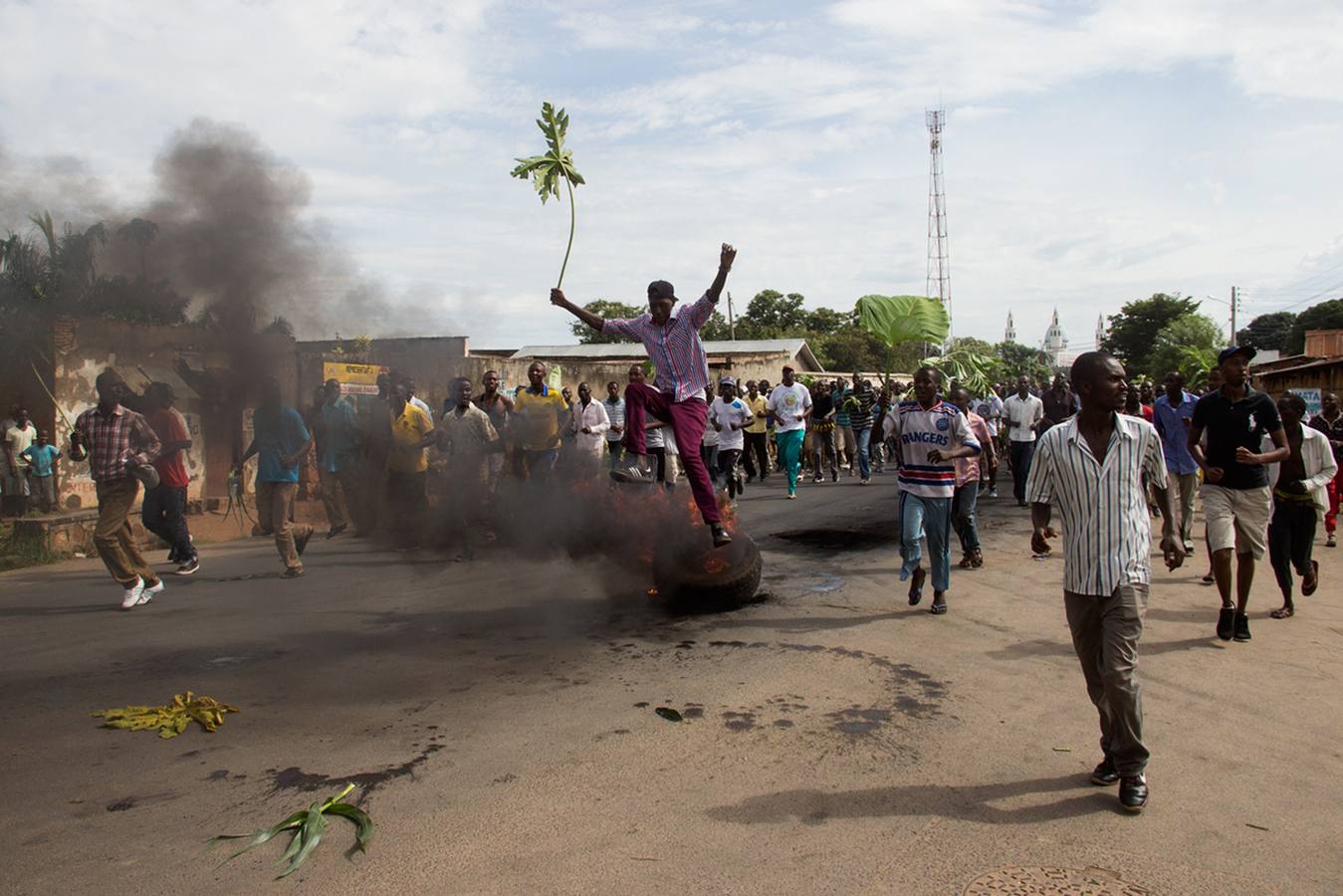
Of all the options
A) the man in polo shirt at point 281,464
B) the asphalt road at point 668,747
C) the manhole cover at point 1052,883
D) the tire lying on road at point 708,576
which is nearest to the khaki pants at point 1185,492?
the asphalt road at point 668,747

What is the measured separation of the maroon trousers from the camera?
6.41m

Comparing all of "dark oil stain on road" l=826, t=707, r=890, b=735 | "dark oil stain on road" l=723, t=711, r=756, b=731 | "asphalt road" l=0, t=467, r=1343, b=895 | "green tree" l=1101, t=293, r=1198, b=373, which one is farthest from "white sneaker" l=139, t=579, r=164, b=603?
"green tree" l=1101, t=293, r=1198, b=373

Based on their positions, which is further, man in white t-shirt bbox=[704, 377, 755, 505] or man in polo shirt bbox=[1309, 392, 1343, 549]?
man in white t-shirt bbox=[704, 377, 755, 505]

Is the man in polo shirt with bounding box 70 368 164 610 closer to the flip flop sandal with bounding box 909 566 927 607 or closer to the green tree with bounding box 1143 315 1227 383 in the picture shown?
the flip flop sandal with bounding box 909 566 927 607

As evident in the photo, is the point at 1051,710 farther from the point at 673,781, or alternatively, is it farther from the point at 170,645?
the point at 170,645

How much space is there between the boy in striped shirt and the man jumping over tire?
143 centimetres

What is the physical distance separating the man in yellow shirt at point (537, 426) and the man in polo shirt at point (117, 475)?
3818 millimetres

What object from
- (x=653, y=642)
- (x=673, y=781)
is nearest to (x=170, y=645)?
(x=653, y=642)

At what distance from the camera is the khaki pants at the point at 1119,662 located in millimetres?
3555

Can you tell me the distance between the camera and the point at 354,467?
9914 millimetres

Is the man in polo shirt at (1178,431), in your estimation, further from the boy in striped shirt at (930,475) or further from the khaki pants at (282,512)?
the khaki pants at (282,512)

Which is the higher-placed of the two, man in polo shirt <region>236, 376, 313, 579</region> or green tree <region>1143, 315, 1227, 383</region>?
green tree <region>1143, 315, 1227, 383</region>

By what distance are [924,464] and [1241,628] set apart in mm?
2243

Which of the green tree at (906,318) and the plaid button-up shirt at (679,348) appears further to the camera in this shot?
the green tree at (906,318)
